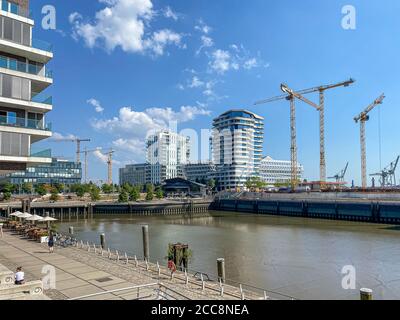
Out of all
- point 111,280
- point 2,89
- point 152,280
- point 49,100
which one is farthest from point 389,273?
point 2,89

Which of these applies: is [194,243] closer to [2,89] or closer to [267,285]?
[267,285]

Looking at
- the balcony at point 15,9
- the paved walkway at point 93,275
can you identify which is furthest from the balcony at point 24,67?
the paved walkway at point 93,275

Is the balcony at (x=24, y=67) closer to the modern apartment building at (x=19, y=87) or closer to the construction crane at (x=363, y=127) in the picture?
the modern apartment building at (x=19, y=87)

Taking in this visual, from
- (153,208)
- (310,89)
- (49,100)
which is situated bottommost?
(153,208)

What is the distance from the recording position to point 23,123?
3056 cm

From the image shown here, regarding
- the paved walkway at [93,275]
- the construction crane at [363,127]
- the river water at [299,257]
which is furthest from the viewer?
the construction crane at [363,127]

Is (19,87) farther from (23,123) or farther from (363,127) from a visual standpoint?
(363,127)

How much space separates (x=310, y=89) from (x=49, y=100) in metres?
166

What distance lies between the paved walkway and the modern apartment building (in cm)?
863

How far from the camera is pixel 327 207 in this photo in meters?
99.0

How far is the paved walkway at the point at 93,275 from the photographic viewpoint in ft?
63.9

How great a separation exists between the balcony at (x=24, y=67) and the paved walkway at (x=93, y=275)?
55.0 feet

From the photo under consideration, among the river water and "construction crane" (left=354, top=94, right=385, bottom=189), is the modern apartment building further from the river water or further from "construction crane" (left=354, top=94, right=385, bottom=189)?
"construction crane" (left=354, top=94, right=385, bottom=189)
